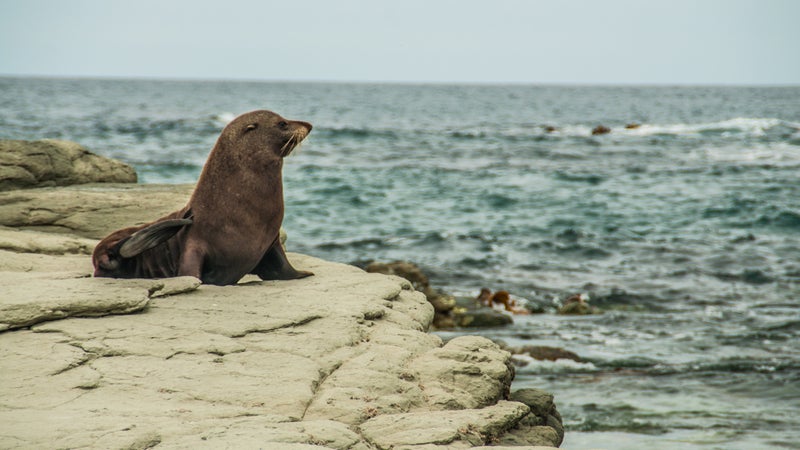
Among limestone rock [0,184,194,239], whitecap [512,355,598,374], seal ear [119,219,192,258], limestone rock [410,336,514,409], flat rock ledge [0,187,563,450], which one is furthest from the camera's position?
whitecap [512,355,598,374]

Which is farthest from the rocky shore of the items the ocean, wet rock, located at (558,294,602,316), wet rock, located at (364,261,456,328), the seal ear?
wet rock, located at (558,294,602,316)

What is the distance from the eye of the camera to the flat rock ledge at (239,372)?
3.42 metres

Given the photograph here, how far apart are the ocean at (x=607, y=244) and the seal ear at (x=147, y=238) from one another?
345 cm

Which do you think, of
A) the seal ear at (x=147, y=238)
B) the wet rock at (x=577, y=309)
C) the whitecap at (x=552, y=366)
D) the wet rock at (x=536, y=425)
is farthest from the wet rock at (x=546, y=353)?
the seal ear at (x=147, y=238)

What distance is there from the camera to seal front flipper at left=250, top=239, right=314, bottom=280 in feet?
19.6

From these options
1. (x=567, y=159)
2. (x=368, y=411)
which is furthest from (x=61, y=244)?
(x=567, y=159)

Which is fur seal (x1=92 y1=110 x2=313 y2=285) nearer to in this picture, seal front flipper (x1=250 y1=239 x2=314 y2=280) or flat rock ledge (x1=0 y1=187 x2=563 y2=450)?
seal front flipper (x1=250 y1=239 x2=314 y2=280)

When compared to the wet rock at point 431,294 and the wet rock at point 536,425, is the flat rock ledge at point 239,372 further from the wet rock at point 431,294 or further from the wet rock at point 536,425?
the wet rock at point 431,294

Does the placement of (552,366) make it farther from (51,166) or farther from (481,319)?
(51,166)

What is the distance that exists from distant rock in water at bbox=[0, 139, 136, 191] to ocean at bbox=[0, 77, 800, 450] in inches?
163

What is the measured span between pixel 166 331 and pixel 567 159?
92.5 feet

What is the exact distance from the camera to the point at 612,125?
54.2m

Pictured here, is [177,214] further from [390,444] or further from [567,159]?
[567,159]

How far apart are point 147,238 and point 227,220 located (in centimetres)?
51
